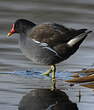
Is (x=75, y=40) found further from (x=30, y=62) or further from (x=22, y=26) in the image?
(x=30, y=62)

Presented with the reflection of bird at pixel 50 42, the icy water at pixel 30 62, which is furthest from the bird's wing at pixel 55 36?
the icy water at pixel 30 62

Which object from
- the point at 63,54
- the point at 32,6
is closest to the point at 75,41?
the point at 63,54

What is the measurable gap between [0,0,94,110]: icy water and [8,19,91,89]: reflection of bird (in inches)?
11.3

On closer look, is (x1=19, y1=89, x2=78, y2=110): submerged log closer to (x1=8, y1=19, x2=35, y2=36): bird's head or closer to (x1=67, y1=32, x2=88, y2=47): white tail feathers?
(x1=67, y1=32, x2=88, y2=47): white tail feathers

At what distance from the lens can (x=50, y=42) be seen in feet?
32.7

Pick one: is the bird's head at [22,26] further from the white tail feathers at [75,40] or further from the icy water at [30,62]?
the white tail feathers at [75,40]

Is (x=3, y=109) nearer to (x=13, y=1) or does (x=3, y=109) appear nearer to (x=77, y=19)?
(x=77, y=19)

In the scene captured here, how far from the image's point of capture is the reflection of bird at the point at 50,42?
9.91 metres

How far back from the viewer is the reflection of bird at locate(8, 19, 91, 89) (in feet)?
32.5

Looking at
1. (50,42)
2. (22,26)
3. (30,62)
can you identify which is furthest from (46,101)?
(30,62)

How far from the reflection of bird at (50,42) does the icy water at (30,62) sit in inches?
11.3

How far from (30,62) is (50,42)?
1329 millimetres

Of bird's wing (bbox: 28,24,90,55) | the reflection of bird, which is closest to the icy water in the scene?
the reflection of bird

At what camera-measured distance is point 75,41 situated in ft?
32.5
